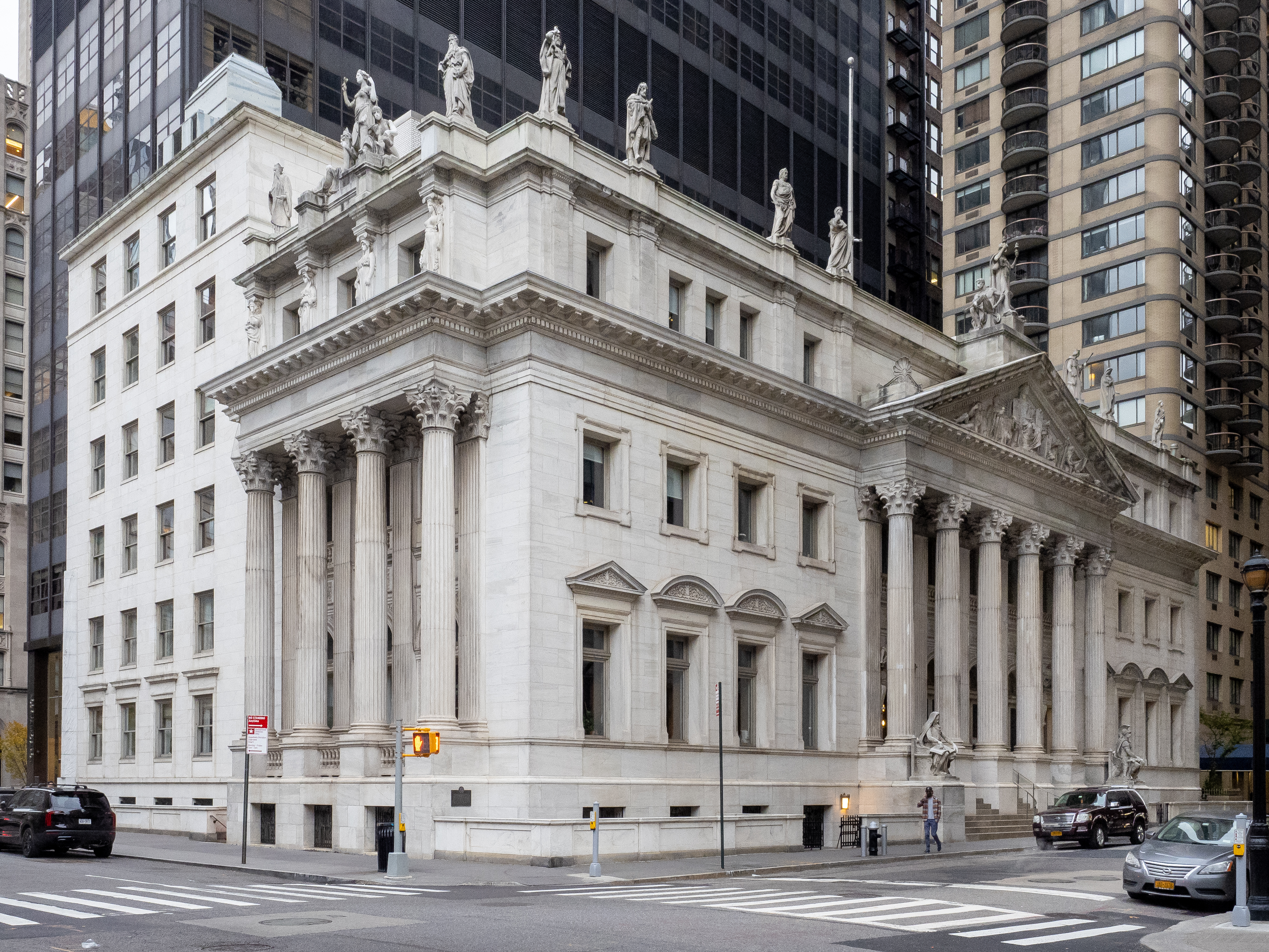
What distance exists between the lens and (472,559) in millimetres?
36375

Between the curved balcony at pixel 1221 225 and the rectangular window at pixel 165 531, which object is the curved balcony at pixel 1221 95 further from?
the rectangular window at pixel 165 531

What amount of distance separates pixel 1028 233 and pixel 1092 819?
53105mm

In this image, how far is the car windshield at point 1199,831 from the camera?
25.0 meters

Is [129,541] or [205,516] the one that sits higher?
[205,516]

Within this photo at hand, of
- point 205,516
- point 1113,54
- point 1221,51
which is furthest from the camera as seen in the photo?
point 1221,51

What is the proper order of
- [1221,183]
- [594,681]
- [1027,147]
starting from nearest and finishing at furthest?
[594,681] < [1221,183] < [1027,147]

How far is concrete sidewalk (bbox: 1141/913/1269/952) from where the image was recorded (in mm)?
17812

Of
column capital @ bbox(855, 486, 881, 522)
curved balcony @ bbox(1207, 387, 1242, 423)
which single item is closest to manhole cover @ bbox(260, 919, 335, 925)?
column capital @ bbox(855, 486, 881, 522)

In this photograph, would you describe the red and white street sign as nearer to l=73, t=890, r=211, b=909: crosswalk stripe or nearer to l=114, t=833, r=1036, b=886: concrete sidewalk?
l=114, t=833, r=1036, b=886: concrete sidewalk

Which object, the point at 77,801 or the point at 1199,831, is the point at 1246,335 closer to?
the point at 1199,831

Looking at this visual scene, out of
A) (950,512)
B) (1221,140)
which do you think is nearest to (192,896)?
(950,512)

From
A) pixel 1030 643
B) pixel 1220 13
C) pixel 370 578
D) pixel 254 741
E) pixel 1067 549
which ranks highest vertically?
pixel 1220 13

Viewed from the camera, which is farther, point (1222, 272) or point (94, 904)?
point (1222, 272)

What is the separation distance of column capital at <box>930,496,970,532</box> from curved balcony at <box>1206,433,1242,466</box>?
4088cm
